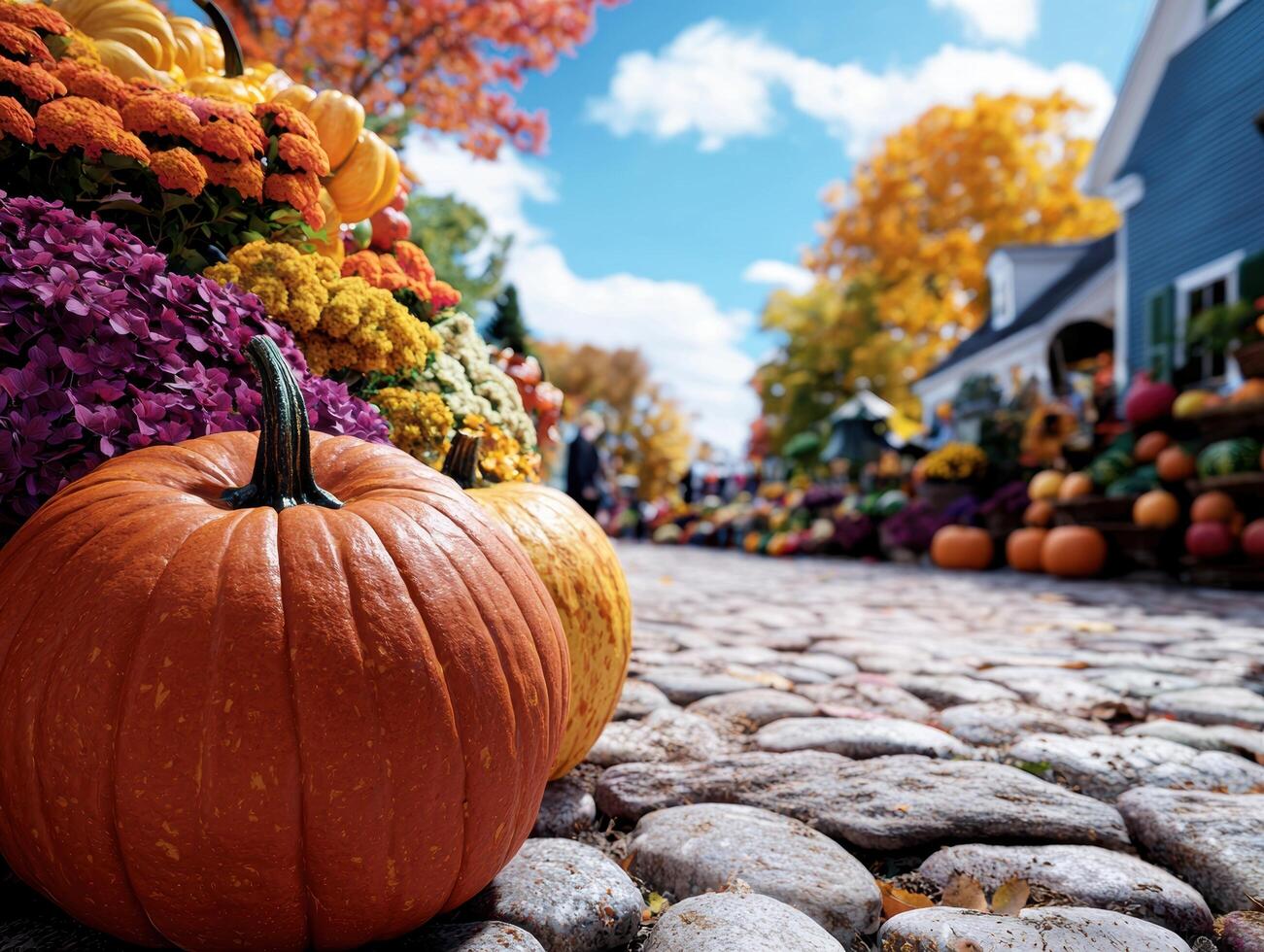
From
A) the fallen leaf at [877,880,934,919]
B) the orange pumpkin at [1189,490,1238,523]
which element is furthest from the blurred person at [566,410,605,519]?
the fallen leaf at [877,880,934,919]

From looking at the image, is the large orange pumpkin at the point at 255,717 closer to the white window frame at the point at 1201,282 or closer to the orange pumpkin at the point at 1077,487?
the orange pumpkin at the point at 1077,487

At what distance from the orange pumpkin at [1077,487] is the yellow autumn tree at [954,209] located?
1877cm

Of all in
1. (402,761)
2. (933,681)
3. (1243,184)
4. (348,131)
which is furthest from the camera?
(1243,184)

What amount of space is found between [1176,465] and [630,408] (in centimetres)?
2948

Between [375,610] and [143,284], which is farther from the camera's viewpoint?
[143,284]

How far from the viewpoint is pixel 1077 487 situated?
8.65m

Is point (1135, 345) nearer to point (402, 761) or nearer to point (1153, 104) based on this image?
point (1153, 104)

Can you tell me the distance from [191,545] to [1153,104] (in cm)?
1539

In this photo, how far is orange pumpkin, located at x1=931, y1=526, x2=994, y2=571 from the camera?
387 inches

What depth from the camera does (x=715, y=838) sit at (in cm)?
159

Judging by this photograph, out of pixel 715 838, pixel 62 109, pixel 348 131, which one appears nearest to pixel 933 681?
pixel 715 838

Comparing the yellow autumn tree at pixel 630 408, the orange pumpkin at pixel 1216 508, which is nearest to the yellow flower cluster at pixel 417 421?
the orange pumpkin at pixel 1216 508

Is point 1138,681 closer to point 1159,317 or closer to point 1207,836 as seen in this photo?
point 1207,836

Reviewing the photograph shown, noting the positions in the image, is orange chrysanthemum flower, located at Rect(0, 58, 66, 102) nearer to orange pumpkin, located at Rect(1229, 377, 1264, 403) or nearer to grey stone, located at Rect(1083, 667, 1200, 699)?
grey stone, located at Rect(1083, 667, 1200, 699)
